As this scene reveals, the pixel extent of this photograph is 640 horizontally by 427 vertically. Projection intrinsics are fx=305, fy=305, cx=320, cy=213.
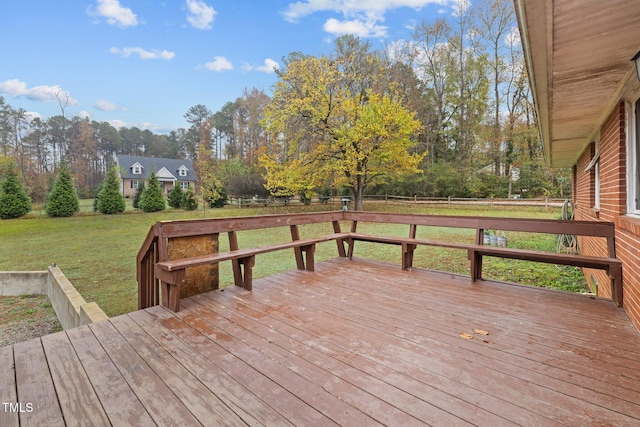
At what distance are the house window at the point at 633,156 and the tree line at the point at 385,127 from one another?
1131cm

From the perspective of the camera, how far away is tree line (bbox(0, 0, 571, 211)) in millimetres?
14641

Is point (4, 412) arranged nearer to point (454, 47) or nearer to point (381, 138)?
point (381, 138)

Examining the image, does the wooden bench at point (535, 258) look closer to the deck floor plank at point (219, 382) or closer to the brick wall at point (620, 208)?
the brick wall at point (620, 208)

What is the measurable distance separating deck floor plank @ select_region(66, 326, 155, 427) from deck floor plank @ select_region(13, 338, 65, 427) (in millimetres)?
162

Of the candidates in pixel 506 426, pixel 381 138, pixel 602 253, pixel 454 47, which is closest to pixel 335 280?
pixel 506 426

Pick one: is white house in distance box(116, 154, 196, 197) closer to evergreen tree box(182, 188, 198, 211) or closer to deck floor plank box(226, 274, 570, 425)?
evergreen tree box(182, 188, 198, 211)

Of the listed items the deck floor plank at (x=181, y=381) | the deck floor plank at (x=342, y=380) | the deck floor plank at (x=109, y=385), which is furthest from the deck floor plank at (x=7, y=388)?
the deck floor plank at (x=342, y=380)

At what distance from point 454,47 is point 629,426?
23869 mm

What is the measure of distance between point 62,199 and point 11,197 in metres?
1.57

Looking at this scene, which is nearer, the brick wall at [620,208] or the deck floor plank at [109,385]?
the deck floor plank at [109,385]

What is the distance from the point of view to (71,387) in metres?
1.58

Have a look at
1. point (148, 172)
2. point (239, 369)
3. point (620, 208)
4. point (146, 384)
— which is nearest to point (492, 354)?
point (239, 369)

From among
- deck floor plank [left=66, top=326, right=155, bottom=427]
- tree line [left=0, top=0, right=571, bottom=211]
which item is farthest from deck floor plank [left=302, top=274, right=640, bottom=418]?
tree line [left=0, top=0, right=571, bottom=211]

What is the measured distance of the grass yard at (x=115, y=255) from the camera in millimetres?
5383
